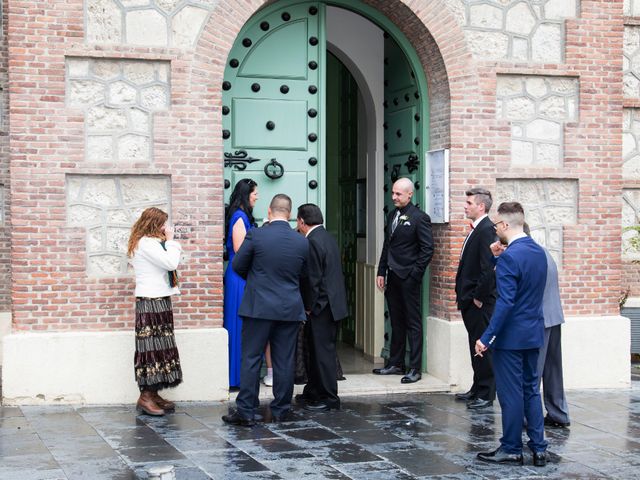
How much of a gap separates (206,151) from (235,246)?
962 mm

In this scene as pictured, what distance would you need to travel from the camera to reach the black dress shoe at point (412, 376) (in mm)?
10625

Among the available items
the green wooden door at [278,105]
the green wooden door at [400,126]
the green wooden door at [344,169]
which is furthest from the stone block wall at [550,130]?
the green wooden door at [344,169]

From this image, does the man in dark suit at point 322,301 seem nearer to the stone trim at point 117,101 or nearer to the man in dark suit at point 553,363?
the stone trim at point 117,101

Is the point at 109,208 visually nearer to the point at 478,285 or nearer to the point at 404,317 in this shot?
the point at 404,317

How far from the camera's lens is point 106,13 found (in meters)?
9.69

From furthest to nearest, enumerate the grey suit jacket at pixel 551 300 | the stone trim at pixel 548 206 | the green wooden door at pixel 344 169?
1. the green wooden door at pixel 344 169
2. the stone trim at pixel 548 206
3. the grey suit jacket at pixel 551 300

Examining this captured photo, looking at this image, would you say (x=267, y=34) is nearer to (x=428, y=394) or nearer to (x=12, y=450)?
(x=428, y=394)

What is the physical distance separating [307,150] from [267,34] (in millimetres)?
1268

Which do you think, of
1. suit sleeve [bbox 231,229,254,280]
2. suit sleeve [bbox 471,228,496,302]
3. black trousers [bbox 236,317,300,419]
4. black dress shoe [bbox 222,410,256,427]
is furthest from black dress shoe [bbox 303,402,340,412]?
suit sleeve [bbox 471,228,496,302]

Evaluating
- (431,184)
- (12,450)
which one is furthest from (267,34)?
(12,450)

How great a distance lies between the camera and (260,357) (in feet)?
28.6

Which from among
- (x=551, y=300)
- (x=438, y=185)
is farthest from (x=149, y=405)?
(x=438, y=185)

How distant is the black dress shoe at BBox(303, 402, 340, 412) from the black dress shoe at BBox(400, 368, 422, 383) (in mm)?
1369

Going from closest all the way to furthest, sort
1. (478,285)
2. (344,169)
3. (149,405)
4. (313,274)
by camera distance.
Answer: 1. (149,405)
2. (313,274)
3. (478,285)
4. (344,169)
